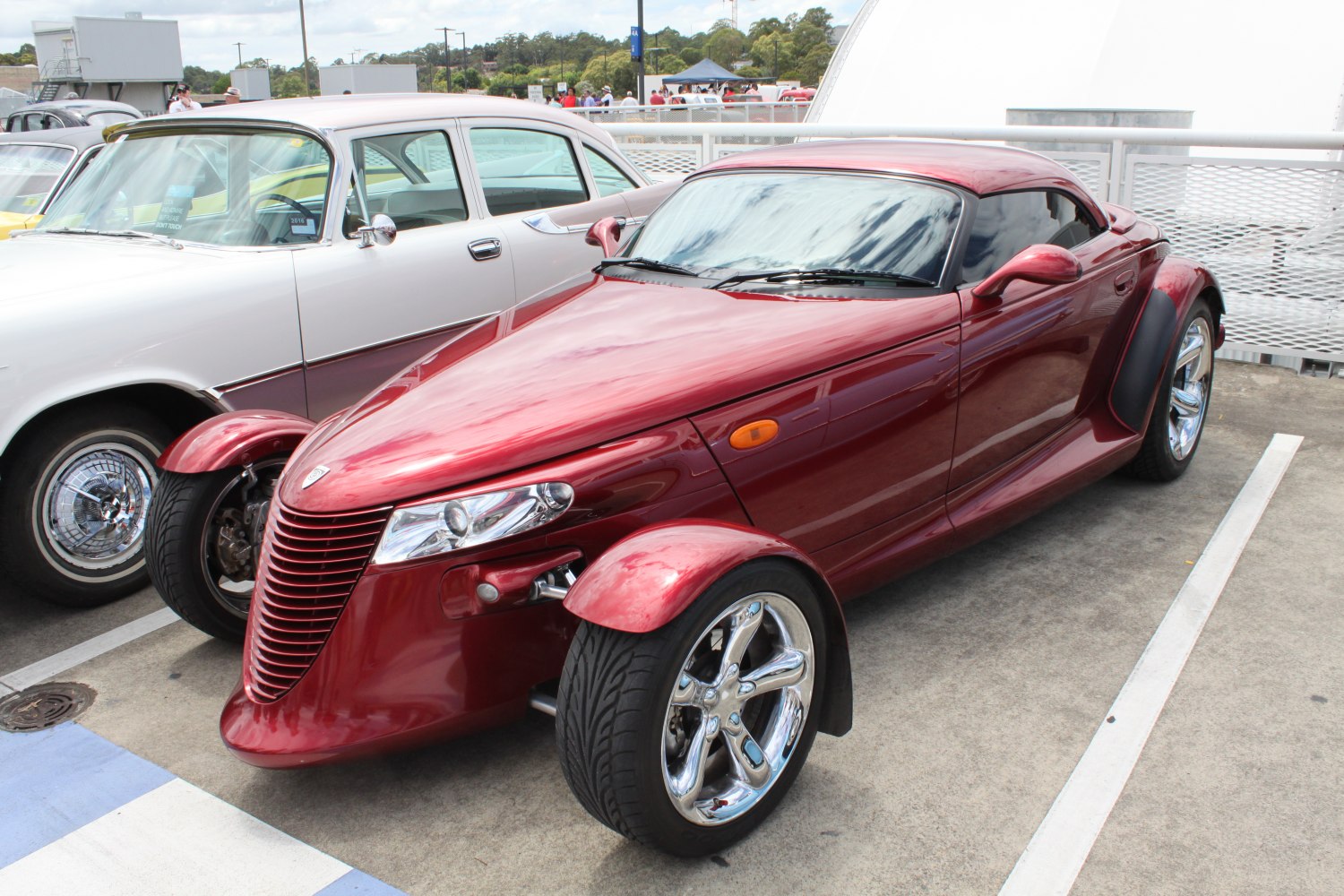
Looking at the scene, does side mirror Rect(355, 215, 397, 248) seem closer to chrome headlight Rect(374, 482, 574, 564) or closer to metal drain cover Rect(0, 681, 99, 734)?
metal drain cover Rect(0, 681, 99, 734)

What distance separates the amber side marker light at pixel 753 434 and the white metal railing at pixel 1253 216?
5.20 metres

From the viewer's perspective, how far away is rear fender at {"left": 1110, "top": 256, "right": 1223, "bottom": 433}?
4.66 meters

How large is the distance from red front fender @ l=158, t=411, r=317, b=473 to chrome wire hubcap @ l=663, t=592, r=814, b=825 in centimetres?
175

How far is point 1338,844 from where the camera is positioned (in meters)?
2.72

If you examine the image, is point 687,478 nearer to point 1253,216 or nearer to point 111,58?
point 1253,216

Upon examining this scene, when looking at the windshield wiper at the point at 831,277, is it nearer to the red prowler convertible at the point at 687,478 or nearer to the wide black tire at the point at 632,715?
the red prowler convertible at the point at 687,478

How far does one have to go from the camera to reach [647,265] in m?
4.15

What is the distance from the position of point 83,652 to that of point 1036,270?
347cm

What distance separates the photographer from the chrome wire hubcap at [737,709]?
2.66 m

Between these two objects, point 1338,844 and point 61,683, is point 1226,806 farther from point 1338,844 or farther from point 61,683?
point 61,683

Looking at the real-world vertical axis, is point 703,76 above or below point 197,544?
above

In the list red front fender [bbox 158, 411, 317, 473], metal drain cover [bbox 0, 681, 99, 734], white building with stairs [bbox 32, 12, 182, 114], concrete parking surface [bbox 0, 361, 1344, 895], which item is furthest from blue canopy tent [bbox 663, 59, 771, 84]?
metal drain cover [bbox 0, 681, 99, 734]

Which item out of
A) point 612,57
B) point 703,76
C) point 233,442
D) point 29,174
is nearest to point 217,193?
point 233,442

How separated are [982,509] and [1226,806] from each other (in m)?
1.34
